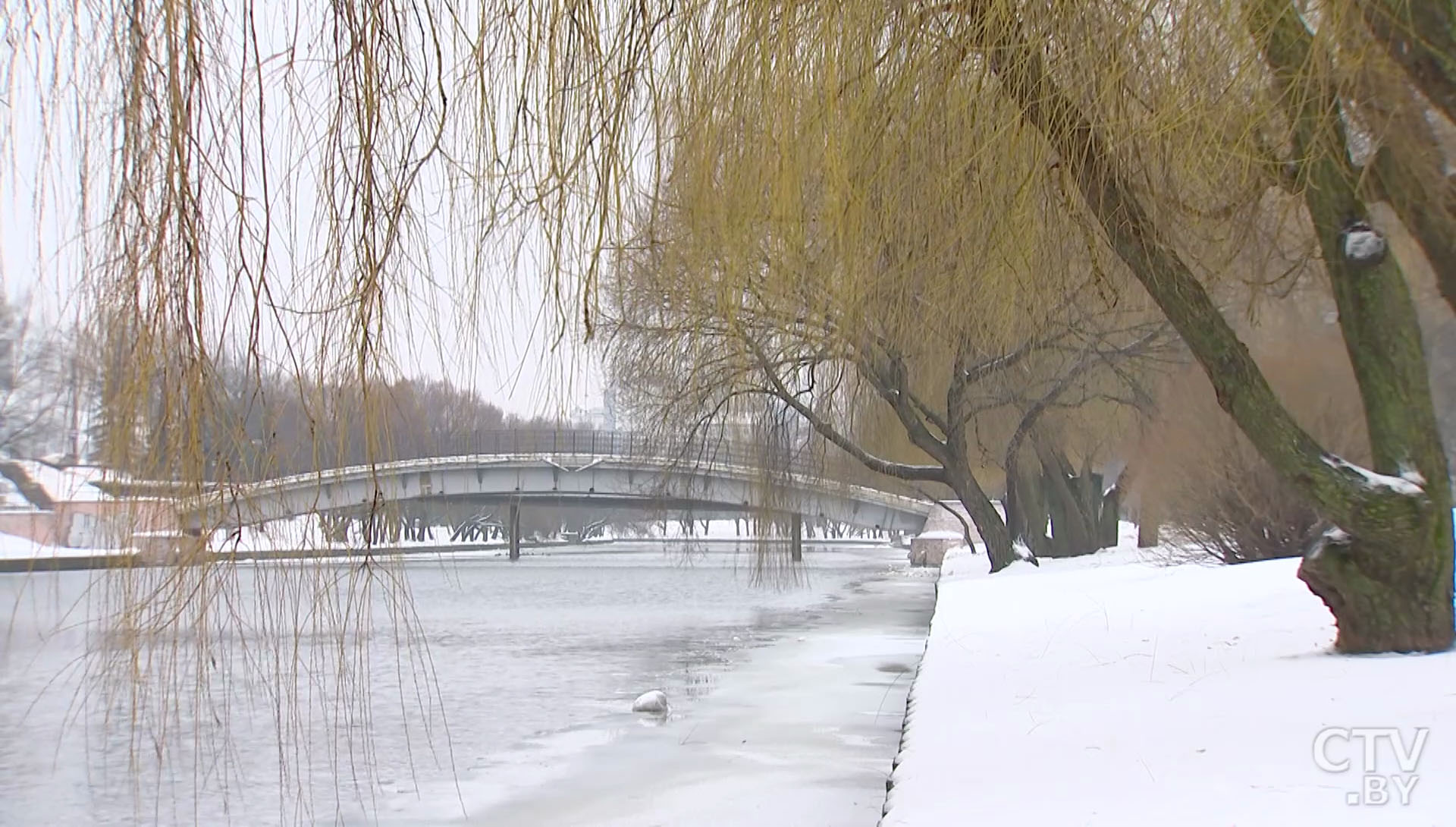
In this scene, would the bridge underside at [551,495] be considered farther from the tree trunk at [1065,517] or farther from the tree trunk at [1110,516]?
the tree trunk at [1110,516]

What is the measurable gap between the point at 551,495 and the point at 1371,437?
28223 mm

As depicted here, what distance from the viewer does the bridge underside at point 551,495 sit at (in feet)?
6.92

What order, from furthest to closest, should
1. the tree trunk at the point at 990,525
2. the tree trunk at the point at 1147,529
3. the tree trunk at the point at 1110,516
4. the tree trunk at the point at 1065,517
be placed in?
1. the tree trunk at the point at 1110,516
2. the tree trunk at the point at 1065,517
3. the tree trunk at the point at 1147,529
4. the tree trunk at the point at 990,525

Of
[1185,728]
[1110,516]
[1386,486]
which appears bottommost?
[1185,728]

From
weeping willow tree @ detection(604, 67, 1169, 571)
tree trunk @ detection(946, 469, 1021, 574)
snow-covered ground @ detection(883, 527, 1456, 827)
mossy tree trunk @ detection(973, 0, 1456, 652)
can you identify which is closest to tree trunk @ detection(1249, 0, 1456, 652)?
mossy tree trunk @ detection(973, 0, 1456, 652)

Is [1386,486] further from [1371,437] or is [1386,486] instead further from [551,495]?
[551,495]

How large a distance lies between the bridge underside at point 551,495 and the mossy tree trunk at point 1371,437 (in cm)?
248

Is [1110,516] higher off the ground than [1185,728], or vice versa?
[1110,516]

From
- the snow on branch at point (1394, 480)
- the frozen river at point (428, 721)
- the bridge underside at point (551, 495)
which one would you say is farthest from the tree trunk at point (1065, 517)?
the snow on branch at point (1394, 480)

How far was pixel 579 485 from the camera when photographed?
1120 inches

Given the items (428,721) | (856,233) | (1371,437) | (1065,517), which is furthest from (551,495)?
(856,233)

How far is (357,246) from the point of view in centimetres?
204

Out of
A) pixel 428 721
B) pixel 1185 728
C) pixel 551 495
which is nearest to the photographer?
pixel 1185 728

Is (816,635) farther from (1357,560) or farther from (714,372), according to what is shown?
(1357,560)
